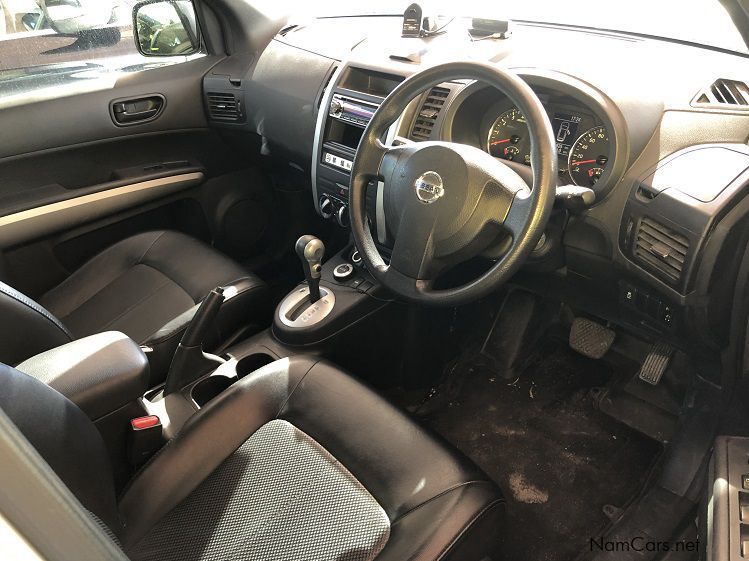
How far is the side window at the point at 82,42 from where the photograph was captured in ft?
5.94

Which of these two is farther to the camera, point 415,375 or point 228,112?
point 228,112

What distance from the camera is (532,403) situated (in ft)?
6.23

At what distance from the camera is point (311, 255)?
5.01 ft

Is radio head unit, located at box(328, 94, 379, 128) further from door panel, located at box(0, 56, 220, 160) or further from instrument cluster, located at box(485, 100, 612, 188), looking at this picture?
door panel, located at box(0, 56, 220, 160)

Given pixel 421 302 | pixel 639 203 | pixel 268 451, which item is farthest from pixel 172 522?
pixel 639 203

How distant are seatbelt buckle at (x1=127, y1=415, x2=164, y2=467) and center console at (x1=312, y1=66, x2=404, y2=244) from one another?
0.79 m

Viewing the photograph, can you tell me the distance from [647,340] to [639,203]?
2.05ft

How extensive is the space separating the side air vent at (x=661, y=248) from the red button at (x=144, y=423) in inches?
38.1

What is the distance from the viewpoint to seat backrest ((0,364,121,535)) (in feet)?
2.53

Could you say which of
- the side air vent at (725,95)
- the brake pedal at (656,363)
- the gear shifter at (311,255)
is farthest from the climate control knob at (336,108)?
the brake pedal at (656,363)

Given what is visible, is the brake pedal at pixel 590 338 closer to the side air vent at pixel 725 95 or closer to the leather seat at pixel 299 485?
the side air vent at pixel 725 95

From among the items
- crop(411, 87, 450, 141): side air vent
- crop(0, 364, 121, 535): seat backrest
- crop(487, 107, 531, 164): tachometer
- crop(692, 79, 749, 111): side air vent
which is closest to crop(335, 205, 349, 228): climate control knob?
crop(411, 87, 450, 141): side air vent

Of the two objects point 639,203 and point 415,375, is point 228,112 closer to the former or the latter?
point 415,375

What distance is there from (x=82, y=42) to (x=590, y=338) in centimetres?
169
